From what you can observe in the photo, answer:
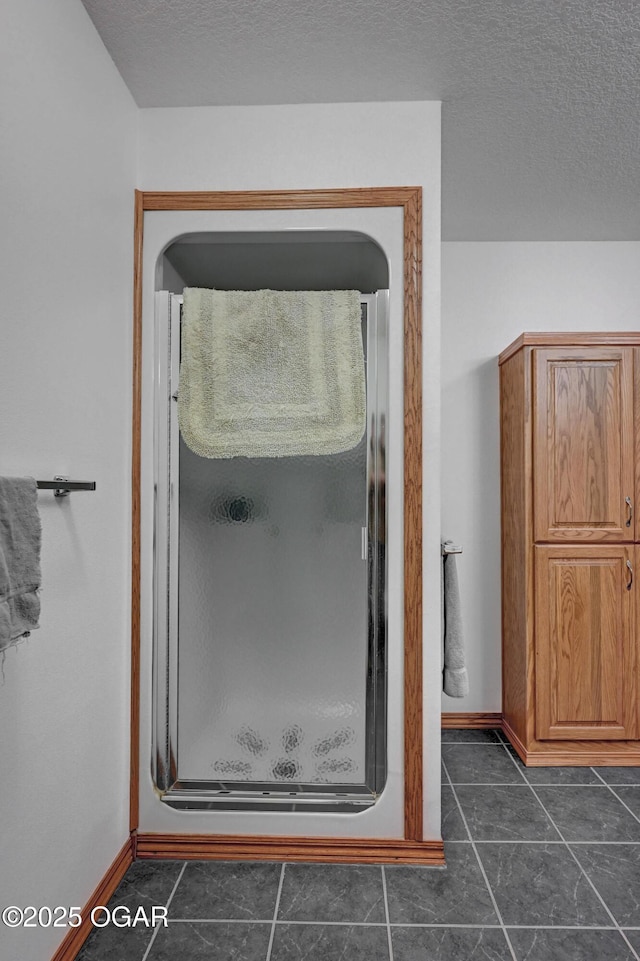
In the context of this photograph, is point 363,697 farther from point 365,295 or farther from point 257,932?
point 365,295

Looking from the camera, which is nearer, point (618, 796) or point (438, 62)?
point (438, 62)

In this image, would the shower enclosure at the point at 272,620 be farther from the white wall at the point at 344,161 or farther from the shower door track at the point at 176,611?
the white wall at the point at 344,161

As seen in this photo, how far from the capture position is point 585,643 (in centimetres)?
304

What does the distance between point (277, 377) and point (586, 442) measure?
1.65m

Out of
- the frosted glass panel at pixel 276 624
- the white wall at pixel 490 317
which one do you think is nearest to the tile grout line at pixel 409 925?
the frosted glass panel at pixel 276 624

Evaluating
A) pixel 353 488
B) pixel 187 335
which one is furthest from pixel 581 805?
pixel 187 335

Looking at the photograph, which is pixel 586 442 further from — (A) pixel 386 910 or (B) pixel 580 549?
(A) pixel 386 910

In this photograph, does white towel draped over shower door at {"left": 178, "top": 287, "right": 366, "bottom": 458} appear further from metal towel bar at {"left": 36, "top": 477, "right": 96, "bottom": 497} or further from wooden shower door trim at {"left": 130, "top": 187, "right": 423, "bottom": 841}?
metal towel bar at {"left": 36, "top": 477, "right": 96, "bottom": 497}

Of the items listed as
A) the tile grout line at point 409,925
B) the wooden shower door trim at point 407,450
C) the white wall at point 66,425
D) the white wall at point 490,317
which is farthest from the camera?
the white wall at point 490,317

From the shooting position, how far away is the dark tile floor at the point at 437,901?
1.78 meters

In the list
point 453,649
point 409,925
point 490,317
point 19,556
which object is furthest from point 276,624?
point 490,317

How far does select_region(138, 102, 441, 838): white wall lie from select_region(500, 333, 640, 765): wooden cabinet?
1.00m

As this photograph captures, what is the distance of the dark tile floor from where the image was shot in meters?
1.78

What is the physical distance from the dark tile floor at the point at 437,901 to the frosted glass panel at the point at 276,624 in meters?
0.33
